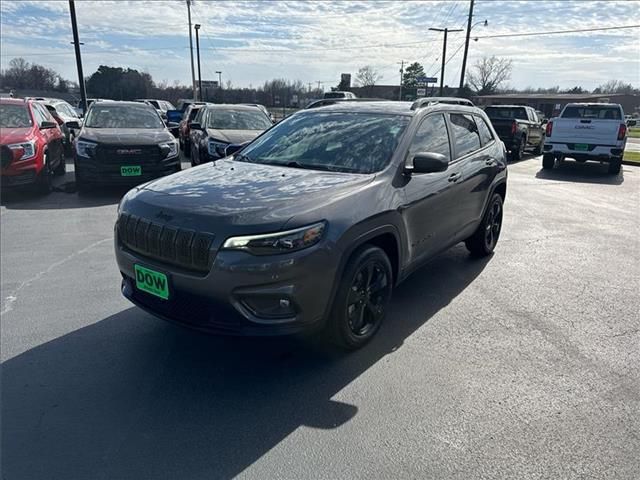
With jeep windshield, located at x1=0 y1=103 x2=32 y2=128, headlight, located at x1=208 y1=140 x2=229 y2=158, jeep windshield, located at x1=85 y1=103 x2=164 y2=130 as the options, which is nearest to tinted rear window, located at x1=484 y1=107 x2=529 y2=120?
headlight, located at x1=208 y1=140 x2=229 y2=158

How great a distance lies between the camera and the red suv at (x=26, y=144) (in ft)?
25.6

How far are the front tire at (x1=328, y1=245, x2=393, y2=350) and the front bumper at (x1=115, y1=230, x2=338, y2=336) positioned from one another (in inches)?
7.3

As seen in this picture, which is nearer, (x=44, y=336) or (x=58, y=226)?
(x=44, y=336)

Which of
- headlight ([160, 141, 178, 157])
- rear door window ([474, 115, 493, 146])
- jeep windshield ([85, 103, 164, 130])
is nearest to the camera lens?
rear door window ([474, 115, 493, 146])

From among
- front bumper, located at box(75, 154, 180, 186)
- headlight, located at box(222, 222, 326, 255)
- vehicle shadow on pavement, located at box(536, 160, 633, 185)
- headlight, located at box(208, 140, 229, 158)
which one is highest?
headlight, located at box(222, 222, 326, 255)

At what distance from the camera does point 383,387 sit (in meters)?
2.96

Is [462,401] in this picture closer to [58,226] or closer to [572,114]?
[58,226]

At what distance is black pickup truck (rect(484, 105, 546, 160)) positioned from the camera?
1548 cm

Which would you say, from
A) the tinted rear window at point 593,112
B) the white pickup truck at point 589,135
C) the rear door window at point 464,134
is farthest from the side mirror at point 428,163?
the tinted rear window at point 593,112

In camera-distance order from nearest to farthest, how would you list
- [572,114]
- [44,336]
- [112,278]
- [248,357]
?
[248,357]
[44,336]
[112,278]
[572,114]

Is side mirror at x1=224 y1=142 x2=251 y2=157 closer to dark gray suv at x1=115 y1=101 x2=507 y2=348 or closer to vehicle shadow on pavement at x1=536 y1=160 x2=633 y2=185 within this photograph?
dark gray suv at x1=115 y1=101 x2=507 y2=348

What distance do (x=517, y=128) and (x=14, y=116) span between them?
14.4 metres

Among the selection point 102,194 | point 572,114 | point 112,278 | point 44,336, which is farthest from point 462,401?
point 572,114

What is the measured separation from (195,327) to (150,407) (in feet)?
1.70
